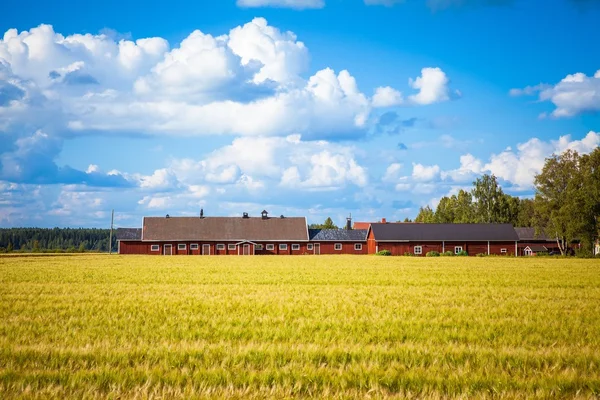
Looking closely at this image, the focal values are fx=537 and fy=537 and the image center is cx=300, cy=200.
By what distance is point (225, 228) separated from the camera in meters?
93.2

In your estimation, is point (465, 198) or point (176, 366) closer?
point (176, 366)

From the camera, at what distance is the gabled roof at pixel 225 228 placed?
300 feet

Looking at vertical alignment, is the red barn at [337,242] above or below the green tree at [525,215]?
below

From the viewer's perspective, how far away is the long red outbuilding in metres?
87.2

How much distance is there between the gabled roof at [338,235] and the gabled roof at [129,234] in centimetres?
2956

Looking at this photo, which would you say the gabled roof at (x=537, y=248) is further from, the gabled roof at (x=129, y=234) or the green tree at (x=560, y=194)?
the gabled roof at (x=129, y=234)

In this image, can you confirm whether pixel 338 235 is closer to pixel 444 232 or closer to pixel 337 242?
pixel 337 242

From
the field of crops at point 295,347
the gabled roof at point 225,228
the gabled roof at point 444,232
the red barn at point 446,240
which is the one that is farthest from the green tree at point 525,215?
the field of crops at point 295,347

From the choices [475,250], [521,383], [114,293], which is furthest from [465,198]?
[521,383]

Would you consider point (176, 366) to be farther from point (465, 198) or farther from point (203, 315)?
point (465, 198)

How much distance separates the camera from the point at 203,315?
13148 mm

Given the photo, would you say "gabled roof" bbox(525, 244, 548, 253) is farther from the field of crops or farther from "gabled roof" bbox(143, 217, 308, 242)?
the field of crops

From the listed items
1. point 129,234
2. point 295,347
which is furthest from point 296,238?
point 295,347

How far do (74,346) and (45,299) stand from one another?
8.92m
